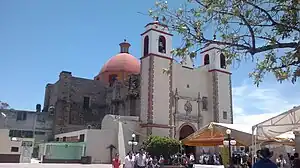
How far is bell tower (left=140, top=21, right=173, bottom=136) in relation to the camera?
1081 inches

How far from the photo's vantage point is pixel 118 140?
27734 millimetres

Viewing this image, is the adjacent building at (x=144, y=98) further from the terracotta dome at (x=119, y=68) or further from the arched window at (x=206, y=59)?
the arched window at (x=206, y=59)

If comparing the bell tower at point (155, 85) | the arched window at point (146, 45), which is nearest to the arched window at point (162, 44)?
the bell tower at point (155, 85)

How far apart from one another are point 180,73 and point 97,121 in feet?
42.2

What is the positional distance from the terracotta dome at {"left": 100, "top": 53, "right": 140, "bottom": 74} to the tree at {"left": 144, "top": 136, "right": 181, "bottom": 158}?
14499 mm

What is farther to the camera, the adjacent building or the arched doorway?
the arched doorway

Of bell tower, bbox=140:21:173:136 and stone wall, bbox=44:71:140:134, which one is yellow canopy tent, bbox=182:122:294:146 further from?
stone wall, bbox=44:71:140:134

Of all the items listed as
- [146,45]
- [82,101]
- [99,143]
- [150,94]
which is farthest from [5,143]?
[146,45]

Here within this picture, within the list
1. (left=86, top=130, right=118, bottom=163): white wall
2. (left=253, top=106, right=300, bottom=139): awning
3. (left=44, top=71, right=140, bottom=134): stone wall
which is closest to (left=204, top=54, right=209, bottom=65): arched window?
(left=44, top=71, right=140, bottom=134): stone wall

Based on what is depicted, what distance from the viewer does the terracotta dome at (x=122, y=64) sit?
127ft

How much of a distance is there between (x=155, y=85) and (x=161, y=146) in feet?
18.3

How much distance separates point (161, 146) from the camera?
24969mm

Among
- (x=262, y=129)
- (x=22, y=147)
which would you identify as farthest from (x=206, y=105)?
(x=262, y=129)

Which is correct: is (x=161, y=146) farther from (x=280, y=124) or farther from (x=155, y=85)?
(x=280, y=124)
